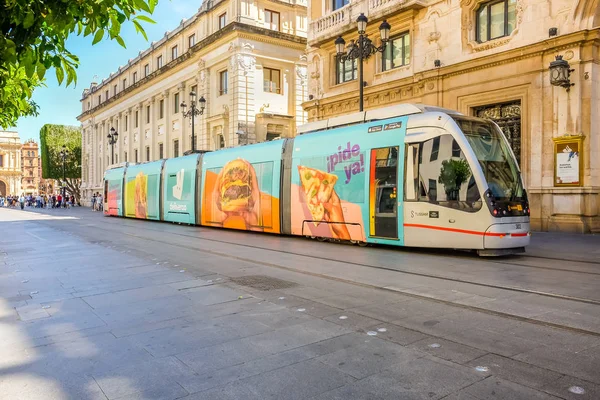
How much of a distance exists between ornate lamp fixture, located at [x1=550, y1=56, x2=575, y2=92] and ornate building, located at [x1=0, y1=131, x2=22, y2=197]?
13286 centimetres

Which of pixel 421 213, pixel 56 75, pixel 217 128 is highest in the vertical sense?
pixel 217 128

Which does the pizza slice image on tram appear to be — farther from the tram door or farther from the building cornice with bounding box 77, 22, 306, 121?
the building cornice with bounding box 77, 22, 306, 121

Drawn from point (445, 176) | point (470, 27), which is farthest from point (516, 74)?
point (445, 176)

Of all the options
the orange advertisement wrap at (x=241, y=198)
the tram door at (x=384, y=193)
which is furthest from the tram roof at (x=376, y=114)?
the orange advertisement wrap at (x=241, y=198)

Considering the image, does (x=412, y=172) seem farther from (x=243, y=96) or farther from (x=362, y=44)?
(x=243, y=96)

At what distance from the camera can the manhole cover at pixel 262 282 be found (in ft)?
23.7

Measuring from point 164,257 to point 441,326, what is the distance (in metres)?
7.27

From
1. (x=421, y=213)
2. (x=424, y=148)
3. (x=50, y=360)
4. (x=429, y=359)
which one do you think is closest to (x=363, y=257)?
(x=421, y=213)

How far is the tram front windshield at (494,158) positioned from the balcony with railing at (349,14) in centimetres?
1150

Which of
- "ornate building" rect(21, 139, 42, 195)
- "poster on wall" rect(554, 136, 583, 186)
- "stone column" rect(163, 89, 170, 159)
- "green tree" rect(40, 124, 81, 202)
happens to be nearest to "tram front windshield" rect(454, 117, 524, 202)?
"poster on wall" rect(554, 136, 583, 186)

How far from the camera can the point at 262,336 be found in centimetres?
472

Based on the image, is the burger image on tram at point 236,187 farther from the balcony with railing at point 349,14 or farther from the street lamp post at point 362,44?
the balcony with railing at point 349,14

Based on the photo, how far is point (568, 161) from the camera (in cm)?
1546

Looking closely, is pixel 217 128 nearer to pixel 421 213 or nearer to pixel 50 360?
pixel 421 213
